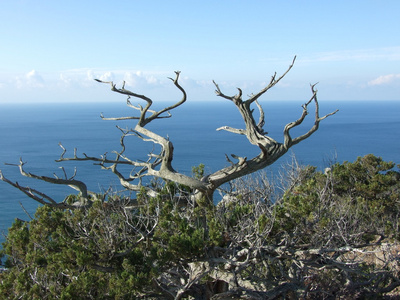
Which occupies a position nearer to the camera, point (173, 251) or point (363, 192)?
point (173, 251)

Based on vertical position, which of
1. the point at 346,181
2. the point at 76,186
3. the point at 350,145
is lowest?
the point at 350,145

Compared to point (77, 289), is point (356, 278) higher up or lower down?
lower down

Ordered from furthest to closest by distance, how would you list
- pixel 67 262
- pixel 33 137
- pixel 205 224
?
1. pixel 33 137
2. pixel 205 224
3. pixel 67 262

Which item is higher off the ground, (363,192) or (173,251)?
(173,251)

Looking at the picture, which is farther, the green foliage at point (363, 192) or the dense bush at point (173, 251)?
the green foliage at point (363, 192)

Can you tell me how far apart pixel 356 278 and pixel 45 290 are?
262 inches

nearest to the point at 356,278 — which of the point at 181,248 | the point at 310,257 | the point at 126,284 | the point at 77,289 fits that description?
the point at 310,257

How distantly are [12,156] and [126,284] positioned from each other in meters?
56.6

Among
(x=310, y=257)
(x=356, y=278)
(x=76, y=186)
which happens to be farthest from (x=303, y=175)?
(x=76, y=186)

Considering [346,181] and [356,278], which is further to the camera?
[346,181]

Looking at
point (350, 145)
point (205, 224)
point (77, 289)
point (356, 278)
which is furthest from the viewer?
point (350, 145)

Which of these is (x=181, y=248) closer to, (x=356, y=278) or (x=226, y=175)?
(x=226, y=175)

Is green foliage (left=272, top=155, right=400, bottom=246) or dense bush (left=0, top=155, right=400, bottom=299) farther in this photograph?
green foliage (left=272, top=155, right=400, bottom=246)

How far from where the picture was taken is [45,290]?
6.45 metres
